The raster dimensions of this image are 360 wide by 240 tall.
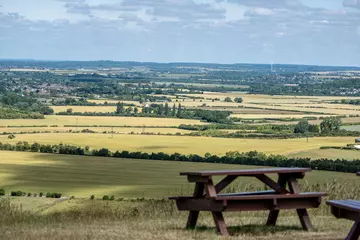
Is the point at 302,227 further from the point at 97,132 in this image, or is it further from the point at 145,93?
the point at 145,93

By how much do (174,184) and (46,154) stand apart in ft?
71.8

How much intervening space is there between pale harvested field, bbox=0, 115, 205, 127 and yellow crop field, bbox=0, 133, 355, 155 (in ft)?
54.6

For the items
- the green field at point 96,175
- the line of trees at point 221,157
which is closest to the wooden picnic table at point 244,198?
the green field at point 96,175

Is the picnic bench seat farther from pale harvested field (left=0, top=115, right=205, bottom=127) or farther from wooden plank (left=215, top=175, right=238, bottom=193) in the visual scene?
pale harvested field (left=0, top=115, right=205, bottom=127)

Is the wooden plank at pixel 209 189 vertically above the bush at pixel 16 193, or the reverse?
the wooden plank at pixel 209 189

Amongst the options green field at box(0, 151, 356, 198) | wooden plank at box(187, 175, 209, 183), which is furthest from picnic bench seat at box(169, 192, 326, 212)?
green field at box(0, 151, 356, 198)

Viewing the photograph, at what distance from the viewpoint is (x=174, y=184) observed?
3984 centimetres

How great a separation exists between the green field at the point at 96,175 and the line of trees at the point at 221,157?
64.1 inches

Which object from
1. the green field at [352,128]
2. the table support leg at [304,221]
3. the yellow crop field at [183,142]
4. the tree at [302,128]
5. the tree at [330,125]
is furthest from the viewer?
the green field at [352,128]

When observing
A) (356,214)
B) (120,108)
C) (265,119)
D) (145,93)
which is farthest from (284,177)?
(145,93)

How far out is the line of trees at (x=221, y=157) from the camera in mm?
47844

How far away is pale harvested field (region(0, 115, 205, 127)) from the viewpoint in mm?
89750

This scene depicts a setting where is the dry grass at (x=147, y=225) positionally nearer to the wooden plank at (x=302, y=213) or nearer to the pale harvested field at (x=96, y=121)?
the wooden plank at (x=302, y=213)

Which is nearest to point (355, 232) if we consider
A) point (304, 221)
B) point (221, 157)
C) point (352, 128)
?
point (304, 221)
